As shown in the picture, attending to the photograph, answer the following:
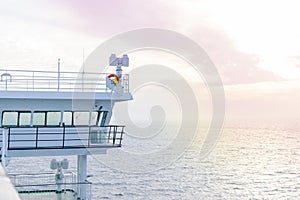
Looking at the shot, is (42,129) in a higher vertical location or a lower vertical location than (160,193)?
higher

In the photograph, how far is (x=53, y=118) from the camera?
15.8 metres

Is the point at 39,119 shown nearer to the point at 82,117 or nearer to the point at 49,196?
the point at 82,117

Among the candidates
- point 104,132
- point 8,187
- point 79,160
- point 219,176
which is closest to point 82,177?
point 79,160

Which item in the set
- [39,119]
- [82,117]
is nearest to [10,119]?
[39,119]

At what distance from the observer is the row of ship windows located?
606 inches

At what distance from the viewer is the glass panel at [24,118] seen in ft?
50.6

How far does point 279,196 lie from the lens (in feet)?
175

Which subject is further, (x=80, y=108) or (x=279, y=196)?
(x=279, y=196)

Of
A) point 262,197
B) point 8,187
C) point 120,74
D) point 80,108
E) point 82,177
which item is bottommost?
point 262,197

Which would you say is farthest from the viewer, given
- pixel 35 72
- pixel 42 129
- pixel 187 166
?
pixel 187 166

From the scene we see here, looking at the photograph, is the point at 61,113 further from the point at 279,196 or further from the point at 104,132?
the point at 279,196

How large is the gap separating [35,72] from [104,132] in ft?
12.8

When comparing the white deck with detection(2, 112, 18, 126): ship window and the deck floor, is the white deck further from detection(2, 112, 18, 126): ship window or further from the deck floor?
detection(2, 112, 18, 126): ship window

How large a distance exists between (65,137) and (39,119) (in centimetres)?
125
